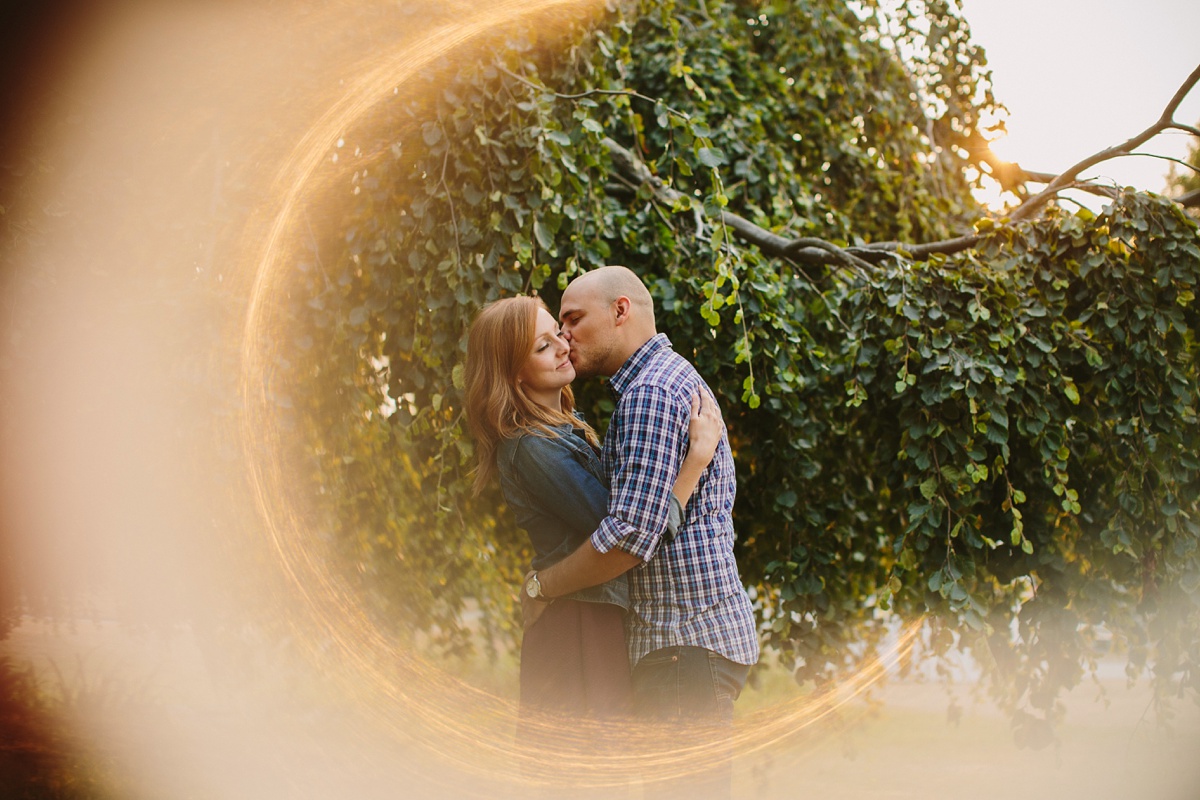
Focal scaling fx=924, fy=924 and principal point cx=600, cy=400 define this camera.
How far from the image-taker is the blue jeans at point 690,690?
1400 mm

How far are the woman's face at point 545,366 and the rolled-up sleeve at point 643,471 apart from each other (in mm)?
161

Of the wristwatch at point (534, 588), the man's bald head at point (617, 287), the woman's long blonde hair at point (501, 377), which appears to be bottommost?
the wristwatch at point (534, 588)

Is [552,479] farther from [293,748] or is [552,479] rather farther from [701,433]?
[293,748]

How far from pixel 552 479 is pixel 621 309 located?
314 millimetres

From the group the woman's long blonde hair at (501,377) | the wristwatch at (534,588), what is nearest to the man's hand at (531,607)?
the wristwatch at (534,588)

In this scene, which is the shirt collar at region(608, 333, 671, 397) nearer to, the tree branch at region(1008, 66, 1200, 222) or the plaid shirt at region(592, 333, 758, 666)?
the plaid shirt at region(592, 333, 758, 666)

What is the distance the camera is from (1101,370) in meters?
2.12

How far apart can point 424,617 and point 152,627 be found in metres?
0.66

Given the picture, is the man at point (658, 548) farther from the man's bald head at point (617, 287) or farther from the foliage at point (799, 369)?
the foliage at point (799, 369)

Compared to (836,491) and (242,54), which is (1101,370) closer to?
(836,491)

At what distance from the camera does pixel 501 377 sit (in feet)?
4.91

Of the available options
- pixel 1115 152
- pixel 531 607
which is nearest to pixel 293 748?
pixel 531 607

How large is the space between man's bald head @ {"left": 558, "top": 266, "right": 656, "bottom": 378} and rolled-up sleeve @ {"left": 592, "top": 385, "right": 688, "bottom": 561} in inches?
5.9

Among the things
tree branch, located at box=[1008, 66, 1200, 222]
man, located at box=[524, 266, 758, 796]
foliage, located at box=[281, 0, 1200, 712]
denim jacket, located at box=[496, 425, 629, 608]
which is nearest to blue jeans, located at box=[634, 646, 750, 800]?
man, located at box=[524, 266, 758, 796]
